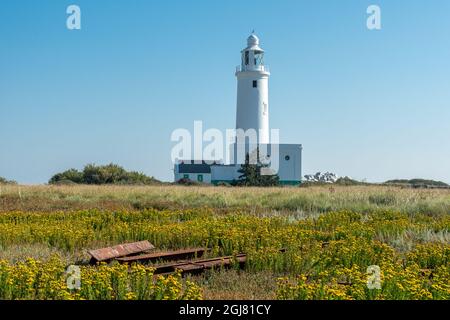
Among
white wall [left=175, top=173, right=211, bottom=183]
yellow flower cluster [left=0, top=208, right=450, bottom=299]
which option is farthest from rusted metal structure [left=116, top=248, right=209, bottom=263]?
white wall [left=175, top=173, right=211, bottom=183]

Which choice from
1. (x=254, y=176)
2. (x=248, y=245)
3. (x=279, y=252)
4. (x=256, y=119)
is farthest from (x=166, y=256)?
(x=256, y=119)

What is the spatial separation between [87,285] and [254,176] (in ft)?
138

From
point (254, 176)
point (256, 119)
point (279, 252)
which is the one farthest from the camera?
point (256, 119)

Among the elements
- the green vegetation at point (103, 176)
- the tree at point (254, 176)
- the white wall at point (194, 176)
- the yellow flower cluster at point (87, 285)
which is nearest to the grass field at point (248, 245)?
the yellow flower cluster at point (87, 285)

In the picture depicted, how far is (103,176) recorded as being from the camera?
2101 inches

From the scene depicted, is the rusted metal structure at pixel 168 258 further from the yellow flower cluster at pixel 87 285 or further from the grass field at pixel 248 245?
the yellow flower cluster at pixel 87 285

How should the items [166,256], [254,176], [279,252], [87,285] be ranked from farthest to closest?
1. [254,176]
2. [166,256]
3. [279,252]
4. [87,285]

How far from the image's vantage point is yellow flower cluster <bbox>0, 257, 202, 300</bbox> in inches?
290

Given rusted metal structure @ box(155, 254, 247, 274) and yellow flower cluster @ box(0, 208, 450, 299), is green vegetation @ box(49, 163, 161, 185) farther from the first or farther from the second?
rusted metal structure @ box(155, 254, 247, 274)

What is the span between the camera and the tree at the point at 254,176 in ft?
161

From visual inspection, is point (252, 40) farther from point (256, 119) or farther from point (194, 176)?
point (194, 176)
